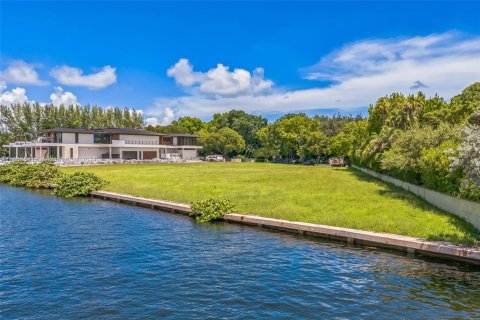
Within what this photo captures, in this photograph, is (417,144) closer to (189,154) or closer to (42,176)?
(42,176)

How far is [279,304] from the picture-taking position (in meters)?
11.6

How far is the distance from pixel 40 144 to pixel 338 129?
78.2 meters

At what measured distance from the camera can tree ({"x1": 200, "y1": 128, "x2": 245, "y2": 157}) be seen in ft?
352

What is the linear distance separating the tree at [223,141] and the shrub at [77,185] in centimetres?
6961

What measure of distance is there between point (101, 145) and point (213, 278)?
7874cm

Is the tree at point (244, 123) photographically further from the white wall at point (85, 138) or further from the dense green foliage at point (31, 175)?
the dense green foliage at point (31, 175)

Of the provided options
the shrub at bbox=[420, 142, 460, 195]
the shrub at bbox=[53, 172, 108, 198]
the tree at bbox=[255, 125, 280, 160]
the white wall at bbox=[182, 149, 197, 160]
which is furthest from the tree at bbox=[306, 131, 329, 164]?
the shrub at bbox=[420, 142, 460, 195]

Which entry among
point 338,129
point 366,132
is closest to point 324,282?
point 366,132

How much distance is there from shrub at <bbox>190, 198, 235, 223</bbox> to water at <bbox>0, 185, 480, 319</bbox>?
2.26 metres

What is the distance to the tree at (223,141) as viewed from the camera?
352 ft

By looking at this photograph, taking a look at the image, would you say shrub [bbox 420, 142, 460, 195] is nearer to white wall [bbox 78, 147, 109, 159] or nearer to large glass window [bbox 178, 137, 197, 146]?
white wall [bbox 78, 147, 109, 159]

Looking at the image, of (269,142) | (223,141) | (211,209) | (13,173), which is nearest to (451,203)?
(211,209)

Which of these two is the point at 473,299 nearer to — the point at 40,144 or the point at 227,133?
the point at 40,144

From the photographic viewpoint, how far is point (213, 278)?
13.7m
